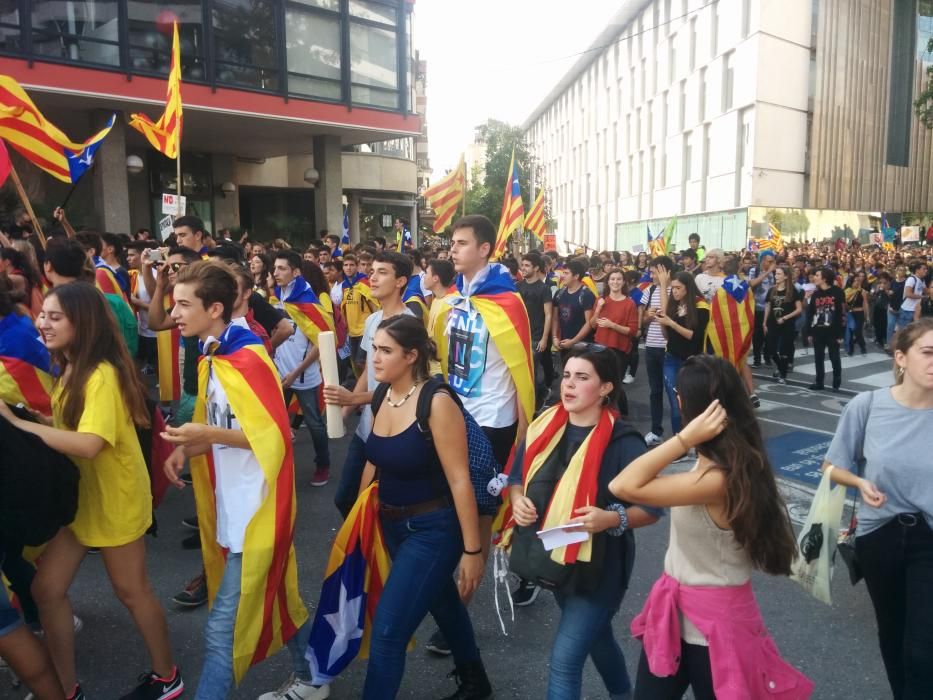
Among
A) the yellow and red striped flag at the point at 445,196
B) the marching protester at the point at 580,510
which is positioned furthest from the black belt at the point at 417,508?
the yellow and red striped flag at the point at 445,196

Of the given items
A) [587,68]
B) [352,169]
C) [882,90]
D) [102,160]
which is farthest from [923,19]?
[102,160]

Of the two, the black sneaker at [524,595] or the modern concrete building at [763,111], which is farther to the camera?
the modern concrete building at [763,111]

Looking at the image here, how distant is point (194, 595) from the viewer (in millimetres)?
4172

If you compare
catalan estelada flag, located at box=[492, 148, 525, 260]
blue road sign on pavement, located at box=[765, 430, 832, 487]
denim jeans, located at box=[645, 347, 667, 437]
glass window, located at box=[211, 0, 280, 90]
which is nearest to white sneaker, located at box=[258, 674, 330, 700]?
blue road sign on pavement, located at box=[765, 430, 832, 487]

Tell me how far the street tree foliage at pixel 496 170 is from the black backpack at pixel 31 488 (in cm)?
5102

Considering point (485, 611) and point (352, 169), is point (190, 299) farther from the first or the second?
point (352, 169)

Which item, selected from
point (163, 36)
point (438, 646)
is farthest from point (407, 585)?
point (163, 36)

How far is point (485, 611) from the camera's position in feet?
13.6

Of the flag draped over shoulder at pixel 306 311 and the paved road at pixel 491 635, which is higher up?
the flag draped over shoulder at pixel 306 311

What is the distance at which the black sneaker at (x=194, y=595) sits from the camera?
4141 millimetres

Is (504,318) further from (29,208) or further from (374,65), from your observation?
(374,65)

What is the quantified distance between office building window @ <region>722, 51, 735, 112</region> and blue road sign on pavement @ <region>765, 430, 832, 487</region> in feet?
104

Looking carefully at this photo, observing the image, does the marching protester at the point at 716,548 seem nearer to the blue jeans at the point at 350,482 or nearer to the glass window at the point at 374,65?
the blue jeans at the point at 350,482

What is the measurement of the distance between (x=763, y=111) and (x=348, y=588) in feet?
115
